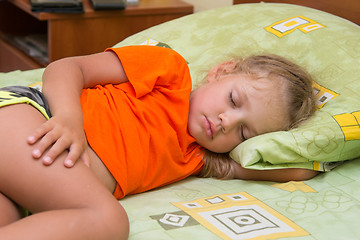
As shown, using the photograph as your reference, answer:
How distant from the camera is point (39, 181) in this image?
863 millimetres

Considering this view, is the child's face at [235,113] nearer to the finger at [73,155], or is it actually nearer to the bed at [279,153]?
the bed at [279,153]

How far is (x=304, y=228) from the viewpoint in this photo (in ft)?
3.09

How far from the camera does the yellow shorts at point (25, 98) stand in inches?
37.5

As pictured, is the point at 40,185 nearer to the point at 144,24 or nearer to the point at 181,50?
the point at 181,50

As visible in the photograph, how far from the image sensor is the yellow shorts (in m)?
0.95

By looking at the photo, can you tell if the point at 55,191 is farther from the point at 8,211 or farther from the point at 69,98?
the point at 69,98

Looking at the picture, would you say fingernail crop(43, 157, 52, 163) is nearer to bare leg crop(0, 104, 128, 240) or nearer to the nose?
bare leg crop(0, 104, 128, 240)

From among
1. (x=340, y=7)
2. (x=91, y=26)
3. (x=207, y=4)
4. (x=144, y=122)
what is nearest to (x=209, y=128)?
(x=144, y=122)

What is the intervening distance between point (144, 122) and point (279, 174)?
0.32m

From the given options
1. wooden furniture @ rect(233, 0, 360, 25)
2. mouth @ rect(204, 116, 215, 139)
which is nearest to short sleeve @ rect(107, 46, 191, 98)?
mouth @ rect(204, 116, 215, 139)

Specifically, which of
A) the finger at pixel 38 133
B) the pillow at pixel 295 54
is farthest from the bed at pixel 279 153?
the finger at pixel 38 133

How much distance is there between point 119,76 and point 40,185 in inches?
15.4

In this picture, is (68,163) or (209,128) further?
(209,128)

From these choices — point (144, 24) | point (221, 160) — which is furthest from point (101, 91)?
point (144, 24)
